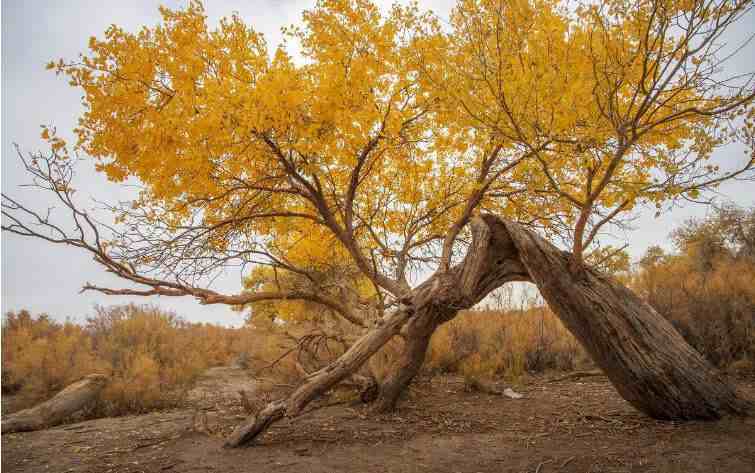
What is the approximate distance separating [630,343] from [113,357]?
8942 mm

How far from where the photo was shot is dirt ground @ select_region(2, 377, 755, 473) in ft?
12.7

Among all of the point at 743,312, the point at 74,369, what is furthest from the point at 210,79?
the point at 743,312

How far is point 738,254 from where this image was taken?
46.3 ft

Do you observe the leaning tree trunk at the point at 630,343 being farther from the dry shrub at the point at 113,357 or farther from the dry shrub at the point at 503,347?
the dry shrub at the point at 113,357

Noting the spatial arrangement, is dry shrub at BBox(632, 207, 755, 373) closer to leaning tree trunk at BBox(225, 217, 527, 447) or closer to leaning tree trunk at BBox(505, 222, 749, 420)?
leaning tree trunk at BBox(505, 222, 749, 420)

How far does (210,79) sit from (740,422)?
243 inches

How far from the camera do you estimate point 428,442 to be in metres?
4.73

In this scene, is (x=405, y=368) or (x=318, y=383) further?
(x=405, y=368)

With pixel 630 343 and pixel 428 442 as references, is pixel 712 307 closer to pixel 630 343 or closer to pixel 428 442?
pixel 630 343

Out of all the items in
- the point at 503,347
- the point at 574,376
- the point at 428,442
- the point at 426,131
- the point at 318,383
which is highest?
the point at 426,131

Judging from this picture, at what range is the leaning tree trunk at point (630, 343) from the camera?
4613 millimetres

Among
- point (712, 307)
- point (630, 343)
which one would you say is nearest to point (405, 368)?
point (630, 343)

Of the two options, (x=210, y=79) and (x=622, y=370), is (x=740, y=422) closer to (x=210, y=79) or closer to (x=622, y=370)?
(x=622, y=370)

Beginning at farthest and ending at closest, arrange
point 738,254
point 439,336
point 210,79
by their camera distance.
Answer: point 738,254 < point 439,336 < point 210,79
